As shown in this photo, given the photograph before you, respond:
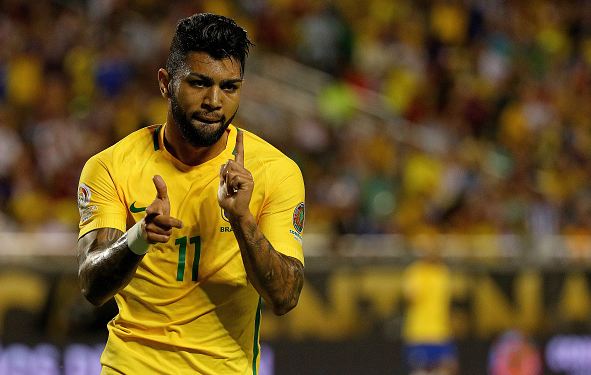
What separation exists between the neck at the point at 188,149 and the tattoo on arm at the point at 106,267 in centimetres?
40

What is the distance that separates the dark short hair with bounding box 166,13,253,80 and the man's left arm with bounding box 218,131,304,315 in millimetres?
351

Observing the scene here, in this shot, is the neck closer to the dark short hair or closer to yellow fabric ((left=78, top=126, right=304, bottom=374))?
yellow fabric ((left=78, top=126, right=304, bottom=374))

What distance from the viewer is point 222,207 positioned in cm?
399

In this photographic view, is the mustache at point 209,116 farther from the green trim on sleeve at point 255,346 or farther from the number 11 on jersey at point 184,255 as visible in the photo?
the green trim on sleeve at point 255,346

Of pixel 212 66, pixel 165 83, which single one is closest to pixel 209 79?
pixel 212 66

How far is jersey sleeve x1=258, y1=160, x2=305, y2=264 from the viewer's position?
4.32m

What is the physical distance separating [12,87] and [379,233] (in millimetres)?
4685

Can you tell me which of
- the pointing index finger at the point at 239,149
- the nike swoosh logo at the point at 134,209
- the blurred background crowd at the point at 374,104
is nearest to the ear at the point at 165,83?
the pointing index finger at the point at 239,149

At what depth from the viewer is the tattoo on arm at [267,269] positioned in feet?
13.2

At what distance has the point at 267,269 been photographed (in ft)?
13.3

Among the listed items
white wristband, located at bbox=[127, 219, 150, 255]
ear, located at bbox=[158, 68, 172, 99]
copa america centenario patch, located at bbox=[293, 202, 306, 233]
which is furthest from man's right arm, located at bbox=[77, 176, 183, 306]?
copa america centenario patch, located at bbox=[293, 202, 306, 233]

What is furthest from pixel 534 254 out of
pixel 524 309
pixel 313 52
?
pixel 313 52

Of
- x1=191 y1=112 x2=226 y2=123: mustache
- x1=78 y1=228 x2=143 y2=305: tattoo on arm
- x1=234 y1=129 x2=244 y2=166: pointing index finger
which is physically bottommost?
x1=78 y1=228 x2=143 y2=305: tattoo on arm

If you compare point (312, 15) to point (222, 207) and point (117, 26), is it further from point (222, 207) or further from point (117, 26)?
point (222, 207)
